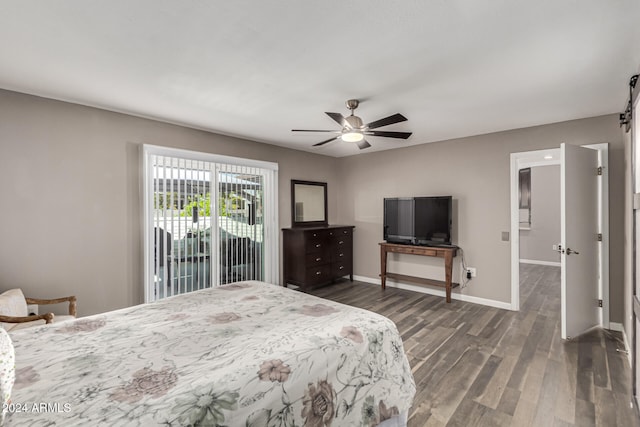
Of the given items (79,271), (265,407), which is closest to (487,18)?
(265,407)

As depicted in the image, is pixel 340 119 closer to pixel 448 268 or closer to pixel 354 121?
pixel 354 121

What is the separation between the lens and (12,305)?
A: 229 cm

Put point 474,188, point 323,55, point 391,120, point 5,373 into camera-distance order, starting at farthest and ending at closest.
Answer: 1. point 474,188
2. point 391,120
3. point 323,55
4. point 5,373

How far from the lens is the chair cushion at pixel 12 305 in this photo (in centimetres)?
221

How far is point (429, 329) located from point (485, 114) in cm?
255

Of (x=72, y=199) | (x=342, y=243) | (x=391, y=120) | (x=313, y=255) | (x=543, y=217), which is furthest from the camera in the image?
(x=543, y=217)

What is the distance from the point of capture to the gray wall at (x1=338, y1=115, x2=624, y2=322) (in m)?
3.33

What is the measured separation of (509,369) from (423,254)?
6.90 feet

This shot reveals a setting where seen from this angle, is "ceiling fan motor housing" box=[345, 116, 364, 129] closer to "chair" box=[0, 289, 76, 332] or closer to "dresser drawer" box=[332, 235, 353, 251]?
"dresser drawer" box=[332, 235, 353, 251]

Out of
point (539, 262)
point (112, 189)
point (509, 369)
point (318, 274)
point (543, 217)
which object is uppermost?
point (112, 189)

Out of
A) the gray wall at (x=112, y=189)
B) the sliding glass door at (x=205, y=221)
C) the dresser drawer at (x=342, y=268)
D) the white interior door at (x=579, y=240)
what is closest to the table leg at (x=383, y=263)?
the gray wall at (x=112, y=189)

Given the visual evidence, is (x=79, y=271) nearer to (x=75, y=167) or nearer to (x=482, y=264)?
(x=75, y=167)

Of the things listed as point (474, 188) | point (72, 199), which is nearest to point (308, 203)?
point (474, 188)

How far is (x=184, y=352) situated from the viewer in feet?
4.36
